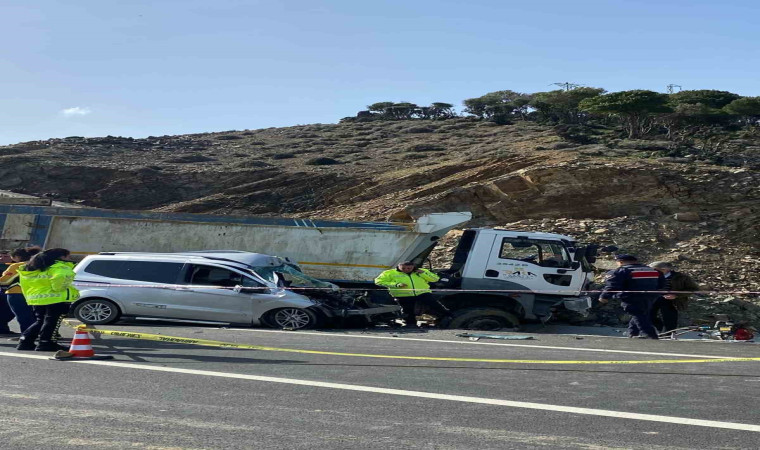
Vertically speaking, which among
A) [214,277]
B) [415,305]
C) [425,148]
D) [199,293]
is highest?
[425,148]

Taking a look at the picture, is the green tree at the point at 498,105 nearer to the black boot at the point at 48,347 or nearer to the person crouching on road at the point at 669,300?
the person crouching on road at the point at 669,300

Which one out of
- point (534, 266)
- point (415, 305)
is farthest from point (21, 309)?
point (534, 266)

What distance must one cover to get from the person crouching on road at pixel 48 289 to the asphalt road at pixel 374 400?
1.13 ft

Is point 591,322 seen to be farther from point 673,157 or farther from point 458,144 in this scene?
point 458,144

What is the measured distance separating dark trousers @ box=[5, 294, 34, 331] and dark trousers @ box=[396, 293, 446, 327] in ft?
18.2

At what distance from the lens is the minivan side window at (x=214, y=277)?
1217 cm

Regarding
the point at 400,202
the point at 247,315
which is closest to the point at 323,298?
the point at 247,315

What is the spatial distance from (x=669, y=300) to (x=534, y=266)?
2232mm

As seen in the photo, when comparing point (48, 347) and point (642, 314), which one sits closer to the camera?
point (48, 347)

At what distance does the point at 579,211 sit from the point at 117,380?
2055cm

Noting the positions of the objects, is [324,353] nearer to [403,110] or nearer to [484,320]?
[484,320]

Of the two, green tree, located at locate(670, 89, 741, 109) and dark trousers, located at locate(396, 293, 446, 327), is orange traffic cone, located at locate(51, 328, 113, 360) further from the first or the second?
green tree, located at locate(670, 89, 741, 109)

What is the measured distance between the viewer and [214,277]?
40.3ft

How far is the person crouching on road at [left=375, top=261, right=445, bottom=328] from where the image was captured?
12.2 meters
